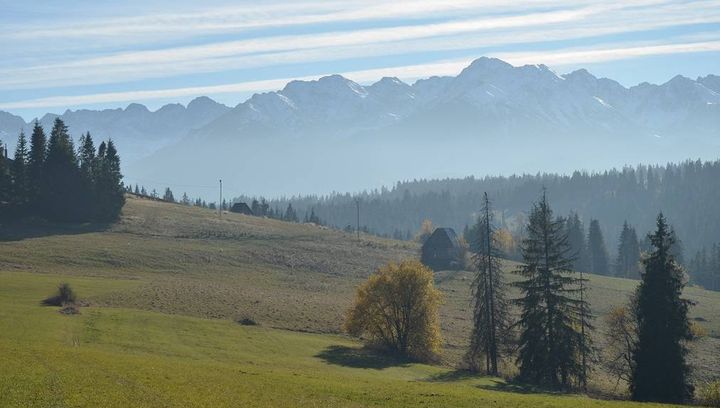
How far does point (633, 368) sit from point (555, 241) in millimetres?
11980

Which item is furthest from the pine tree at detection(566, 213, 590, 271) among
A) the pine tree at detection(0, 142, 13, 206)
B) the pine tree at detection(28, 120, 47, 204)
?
the pine tree at detection(0, 142, 13, 206)

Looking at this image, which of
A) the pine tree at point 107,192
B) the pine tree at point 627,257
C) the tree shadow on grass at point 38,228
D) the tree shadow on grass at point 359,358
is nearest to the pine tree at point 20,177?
the tree shadow on grass at point 38,228

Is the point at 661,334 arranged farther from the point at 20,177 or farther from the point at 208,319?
the point at 20,177

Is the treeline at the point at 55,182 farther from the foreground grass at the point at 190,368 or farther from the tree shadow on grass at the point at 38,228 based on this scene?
the foreground grass at the point at 190,368

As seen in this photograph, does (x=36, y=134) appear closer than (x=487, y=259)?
No

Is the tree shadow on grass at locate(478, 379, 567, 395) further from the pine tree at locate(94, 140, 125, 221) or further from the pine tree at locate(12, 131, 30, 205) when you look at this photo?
the pine tree at locate(12, 131, 30, 205)

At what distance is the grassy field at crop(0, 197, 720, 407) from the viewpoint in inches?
1398

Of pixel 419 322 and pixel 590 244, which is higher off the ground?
Result: pixel 590 244

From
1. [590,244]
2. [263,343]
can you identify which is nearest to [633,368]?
[263,343]

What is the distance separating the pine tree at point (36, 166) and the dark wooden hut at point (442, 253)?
6501 cm

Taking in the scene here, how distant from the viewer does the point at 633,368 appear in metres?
48.6

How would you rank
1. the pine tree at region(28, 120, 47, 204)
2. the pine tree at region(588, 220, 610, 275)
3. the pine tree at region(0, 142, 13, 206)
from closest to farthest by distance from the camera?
the pine tree at region(0, 142, 13, 206), the pine tree at region(28, 120, 47, 204), the pine tree at region(588, 220, 610, 275)

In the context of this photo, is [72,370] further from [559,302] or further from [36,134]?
[36,134]

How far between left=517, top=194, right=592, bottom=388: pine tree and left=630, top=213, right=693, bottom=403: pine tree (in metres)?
6.16
